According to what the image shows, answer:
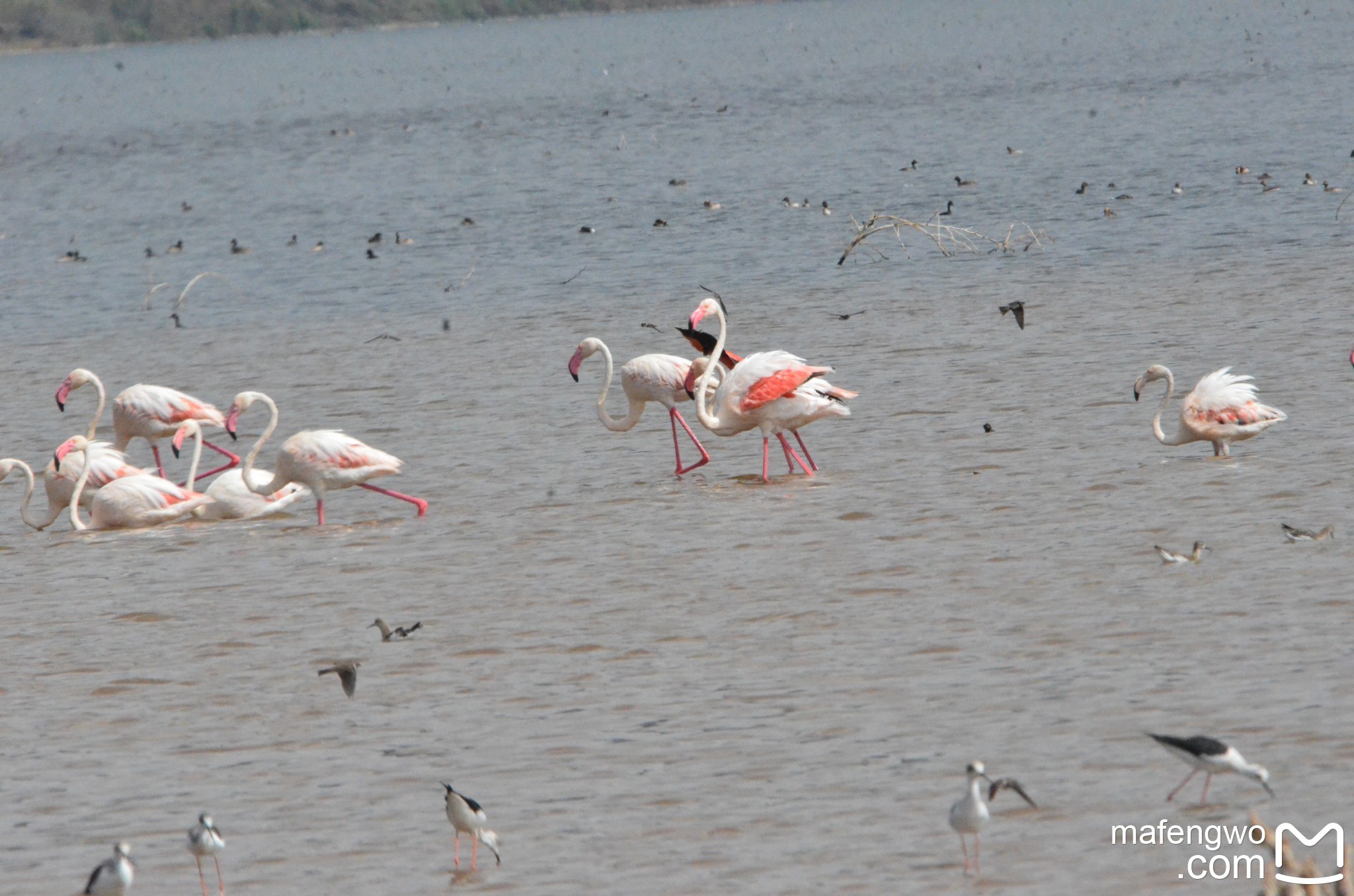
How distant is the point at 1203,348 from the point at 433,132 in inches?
1570

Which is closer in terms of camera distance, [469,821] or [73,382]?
[469,821]

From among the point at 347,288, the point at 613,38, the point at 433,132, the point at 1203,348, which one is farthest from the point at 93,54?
the point at 1203,348

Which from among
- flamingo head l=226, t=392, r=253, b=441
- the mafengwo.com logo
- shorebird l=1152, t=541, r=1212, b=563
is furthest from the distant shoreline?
the mafengwo.com logo

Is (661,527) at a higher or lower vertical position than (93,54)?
lower

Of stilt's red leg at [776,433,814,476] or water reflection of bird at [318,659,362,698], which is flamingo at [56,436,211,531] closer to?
stilt's red leg at [776,433,814,476]

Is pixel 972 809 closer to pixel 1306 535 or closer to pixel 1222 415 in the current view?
pixel 1306 535

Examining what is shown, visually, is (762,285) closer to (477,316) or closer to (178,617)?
(477,316)

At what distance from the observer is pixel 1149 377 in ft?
42.4

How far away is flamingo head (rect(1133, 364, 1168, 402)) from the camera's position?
12.8 m

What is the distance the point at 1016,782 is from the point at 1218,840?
2.23 feet

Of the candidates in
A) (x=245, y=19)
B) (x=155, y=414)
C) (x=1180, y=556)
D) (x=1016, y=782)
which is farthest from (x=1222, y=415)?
(x=245, y=19)

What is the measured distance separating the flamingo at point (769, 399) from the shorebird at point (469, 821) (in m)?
6.42

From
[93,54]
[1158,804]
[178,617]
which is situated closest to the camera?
[1158,804]

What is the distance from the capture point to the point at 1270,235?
71.2 ft
